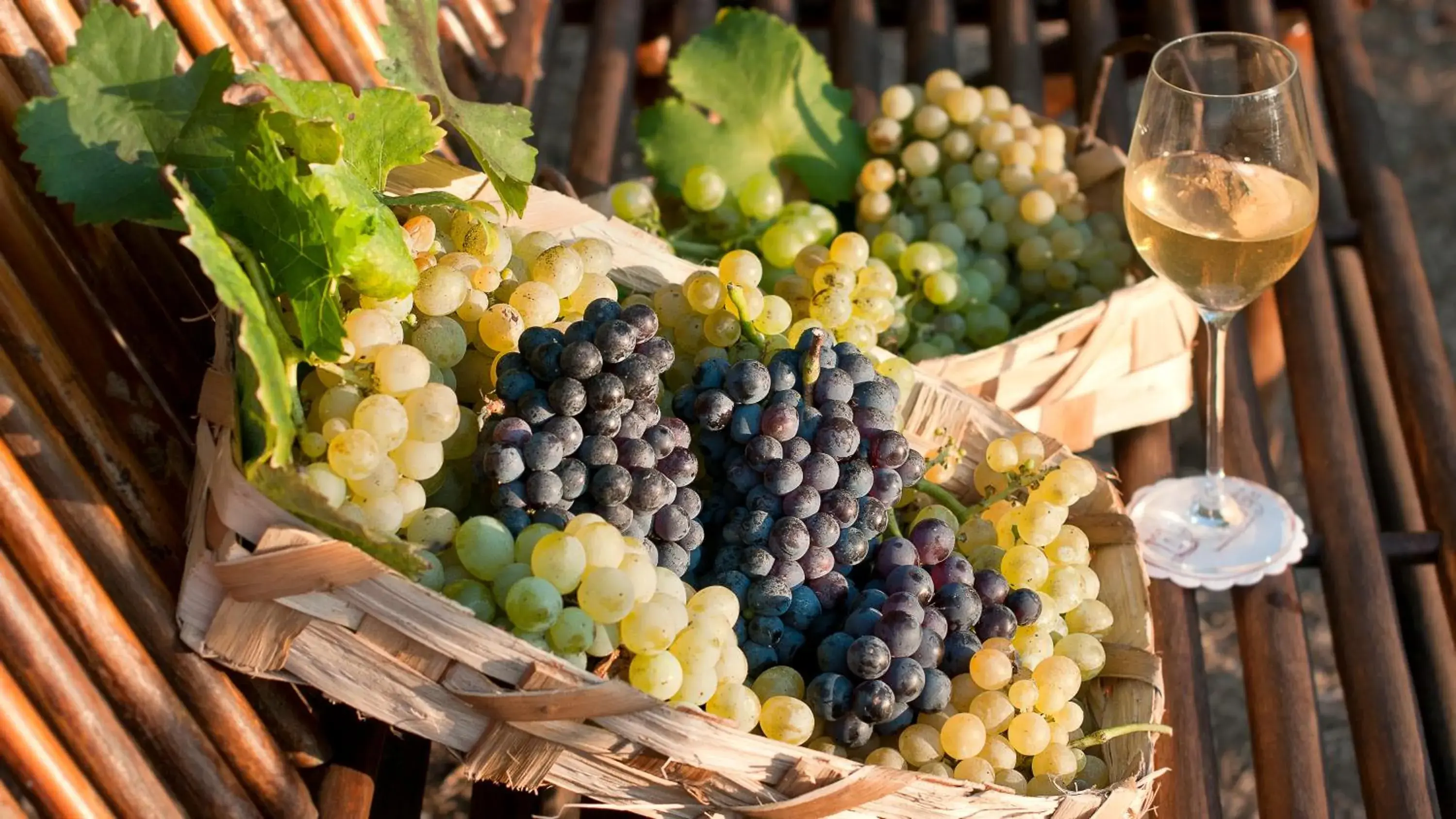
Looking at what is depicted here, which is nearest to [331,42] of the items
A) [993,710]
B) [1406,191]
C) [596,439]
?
[596,439]

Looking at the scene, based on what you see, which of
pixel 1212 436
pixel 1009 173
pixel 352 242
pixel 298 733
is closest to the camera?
pixel 352 242

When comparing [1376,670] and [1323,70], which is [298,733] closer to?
[1376,670]

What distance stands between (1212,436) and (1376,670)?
0.75 ft

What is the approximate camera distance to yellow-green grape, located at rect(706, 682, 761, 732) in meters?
0.78

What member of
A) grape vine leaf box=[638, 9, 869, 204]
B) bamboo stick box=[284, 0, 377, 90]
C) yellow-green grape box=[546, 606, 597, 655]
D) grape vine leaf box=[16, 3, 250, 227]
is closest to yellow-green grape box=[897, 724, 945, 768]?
yellow-green grape box=[546, 606, 597, 655]

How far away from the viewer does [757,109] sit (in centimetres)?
141

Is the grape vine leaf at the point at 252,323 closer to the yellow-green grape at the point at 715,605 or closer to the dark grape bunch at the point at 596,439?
the dark grape bunch at the point at 596,439

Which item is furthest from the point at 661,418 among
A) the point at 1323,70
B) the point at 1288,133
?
the point at 1323,70

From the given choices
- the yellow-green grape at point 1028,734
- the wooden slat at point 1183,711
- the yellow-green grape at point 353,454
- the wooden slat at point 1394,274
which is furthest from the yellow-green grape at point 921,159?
the yellow-green grape at point 353,454

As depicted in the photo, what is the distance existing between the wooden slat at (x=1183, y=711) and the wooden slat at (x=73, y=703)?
0.65 m

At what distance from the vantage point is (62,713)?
759 millimetres

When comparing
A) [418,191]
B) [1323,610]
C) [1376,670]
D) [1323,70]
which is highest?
[418,191]

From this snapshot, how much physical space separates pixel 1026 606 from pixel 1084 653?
0.06 meters

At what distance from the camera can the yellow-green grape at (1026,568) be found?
0.90 metres
